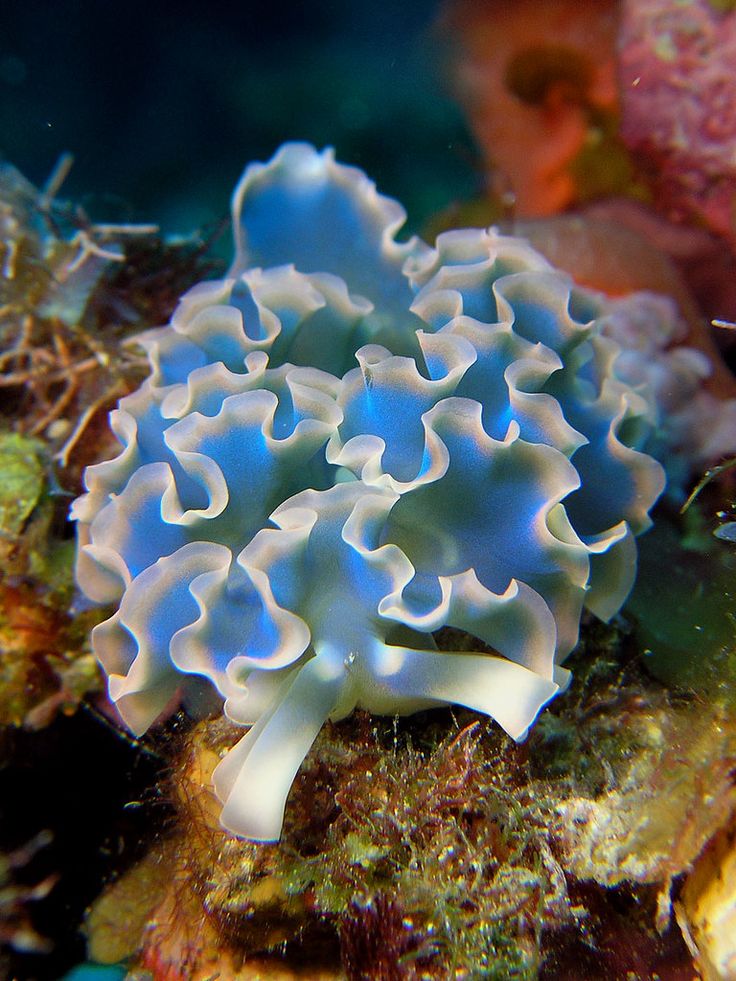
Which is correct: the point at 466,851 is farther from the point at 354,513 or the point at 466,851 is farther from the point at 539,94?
the point at 539,94

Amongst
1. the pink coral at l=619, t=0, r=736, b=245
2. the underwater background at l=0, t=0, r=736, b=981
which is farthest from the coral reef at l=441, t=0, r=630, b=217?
the pink coral at l=619, t=0, r=736, b=245

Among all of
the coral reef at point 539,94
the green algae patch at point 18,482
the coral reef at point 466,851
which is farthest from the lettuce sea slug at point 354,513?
the coral reef at point 539,94

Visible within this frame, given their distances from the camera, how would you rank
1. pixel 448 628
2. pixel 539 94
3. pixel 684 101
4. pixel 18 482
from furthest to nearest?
pixel 539 94
pixel 684 101
pixel 18 482
pixel 448 628

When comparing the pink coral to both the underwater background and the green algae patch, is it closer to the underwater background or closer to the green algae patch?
the underwater background

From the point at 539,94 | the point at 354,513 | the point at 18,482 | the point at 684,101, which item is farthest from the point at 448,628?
the point at 539,94

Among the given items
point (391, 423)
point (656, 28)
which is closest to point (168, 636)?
point (391, 423)

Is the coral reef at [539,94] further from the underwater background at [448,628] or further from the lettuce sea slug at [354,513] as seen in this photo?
the lettuce sea slug at [354,513]
